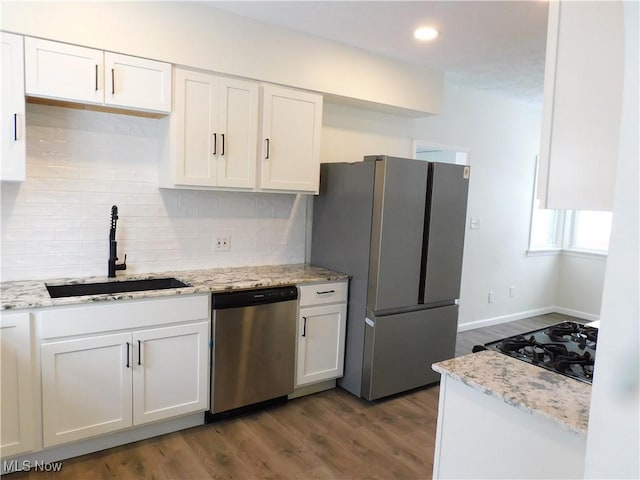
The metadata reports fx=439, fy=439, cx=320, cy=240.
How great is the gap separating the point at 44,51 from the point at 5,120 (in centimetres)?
40

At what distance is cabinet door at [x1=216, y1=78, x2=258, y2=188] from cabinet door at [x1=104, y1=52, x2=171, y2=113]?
354mm

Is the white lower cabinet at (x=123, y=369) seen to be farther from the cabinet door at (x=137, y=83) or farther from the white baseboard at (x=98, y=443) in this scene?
the cabinet door at (x=137, y=83)

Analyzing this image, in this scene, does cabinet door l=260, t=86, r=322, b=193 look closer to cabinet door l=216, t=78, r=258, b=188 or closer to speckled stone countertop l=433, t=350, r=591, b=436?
cabinet door l=216, t=78, r=258, b=188

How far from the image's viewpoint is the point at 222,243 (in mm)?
3209

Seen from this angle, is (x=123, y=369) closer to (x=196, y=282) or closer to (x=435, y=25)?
(x=196, y=282)

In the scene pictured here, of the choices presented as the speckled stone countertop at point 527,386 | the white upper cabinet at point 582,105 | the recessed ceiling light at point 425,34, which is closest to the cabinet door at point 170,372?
the speckled stone countertop at point 527,386

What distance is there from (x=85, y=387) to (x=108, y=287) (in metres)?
0.62

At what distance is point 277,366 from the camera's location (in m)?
2.90

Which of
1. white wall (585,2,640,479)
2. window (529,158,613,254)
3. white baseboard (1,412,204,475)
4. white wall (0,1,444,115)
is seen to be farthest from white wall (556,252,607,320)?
white wall (585,2,640,479)

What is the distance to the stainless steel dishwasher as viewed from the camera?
265 centimetres

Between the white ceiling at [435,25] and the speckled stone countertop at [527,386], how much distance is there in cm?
200

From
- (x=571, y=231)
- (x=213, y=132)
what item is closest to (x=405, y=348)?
(x=213, y=132)

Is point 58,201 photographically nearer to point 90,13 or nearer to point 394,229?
point 90,13

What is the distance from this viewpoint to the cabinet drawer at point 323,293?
3006 millimetres
